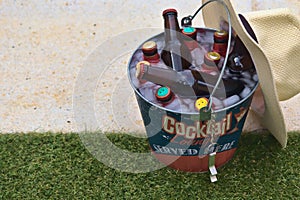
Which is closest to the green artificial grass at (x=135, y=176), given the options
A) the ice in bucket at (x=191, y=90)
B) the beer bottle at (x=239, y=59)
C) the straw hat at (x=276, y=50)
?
the ice in bucket at (x=191, y=90)

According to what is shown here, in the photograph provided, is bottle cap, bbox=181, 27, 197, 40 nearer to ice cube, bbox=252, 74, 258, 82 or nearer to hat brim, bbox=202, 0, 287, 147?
hat brim, bbox=202, 0, 287, 147

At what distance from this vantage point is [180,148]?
1249mm

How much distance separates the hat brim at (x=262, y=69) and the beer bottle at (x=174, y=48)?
14 cm

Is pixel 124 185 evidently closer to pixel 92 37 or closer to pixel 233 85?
pixel 233 85

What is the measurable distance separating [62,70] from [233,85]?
836mm

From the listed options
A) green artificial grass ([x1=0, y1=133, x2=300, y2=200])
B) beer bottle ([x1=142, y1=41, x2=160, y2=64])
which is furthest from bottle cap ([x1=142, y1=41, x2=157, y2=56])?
green artificial grass ([x1=0, y1=133, x2=300, y2=200])

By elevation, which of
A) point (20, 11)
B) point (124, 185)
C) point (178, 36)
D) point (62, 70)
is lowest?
point (124, 185)

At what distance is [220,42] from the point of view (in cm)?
123

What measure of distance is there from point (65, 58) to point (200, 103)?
899 mm

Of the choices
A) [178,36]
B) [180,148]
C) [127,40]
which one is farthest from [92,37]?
[180,148]

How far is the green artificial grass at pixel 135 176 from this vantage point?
Answer: 52.4 inches

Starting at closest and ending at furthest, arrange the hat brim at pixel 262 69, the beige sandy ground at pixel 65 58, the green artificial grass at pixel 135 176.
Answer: the hat brim at pixel 262 69
the green artificial grass at pixel 135 176
the beige sandy ground at pixel 65 58

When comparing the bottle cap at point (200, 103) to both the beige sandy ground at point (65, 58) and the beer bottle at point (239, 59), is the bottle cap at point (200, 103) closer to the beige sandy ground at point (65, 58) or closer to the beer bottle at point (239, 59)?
the beer bottle at point (239, 59)

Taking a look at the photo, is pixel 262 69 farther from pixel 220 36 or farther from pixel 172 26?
pixel 172 26
